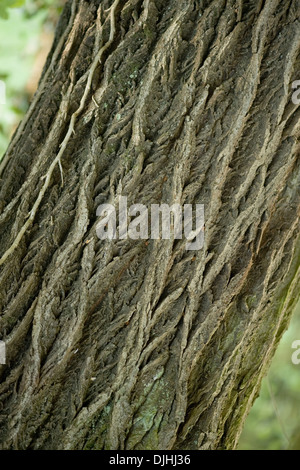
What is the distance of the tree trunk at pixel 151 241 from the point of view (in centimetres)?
123

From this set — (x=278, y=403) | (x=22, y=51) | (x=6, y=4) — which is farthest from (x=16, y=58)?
(x=278, y=403)

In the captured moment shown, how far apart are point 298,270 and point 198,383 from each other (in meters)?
0.42

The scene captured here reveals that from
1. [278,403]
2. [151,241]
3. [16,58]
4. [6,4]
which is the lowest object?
[278,403]

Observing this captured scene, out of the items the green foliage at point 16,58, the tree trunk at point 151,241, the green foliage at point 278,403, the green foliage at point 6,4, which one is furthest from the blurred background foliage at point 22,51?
the green foliage at point 278,403

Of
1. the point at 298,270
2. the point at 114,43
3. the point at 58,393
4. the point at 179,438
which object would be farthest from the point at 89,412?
the point at 114,43

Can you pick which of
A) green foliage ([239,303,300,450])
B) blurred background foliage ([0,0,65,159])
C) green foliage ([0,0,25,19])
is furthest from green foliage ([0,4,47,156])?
green foliage ([239,303,300,450])

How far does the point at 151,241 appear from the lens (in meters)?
1.24

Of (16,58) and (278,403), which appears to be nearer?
(16,58)

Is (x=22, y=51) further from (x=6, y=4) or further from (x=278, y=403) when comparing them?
(x=278, y=403)

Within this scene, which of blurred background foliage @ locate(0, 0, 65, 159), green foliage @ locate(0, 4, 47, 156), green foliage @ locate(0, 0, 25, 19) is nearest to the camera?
green foliage @ locate(0, 0, 25, 19)

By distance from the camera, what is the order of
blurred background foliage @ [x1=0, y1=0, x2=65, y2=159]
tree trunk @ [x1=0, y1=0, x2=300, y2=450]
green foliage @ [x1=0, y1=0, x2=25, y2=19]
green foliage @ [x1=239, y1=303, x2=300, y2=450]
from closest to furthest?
tree trunk @ [x1=0, y1=0, x2=300, y2=450] → green foliage @ [x1=0, y1=0, x2=25, y2=19] → blurred background foliage @ [x1=0, y1=0, x2=65, y2=159] → green foliage @ [x1=239, y1=303, x2=300, y2=450]

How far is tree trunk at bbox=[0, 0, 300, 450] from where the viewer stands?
1.23 meters

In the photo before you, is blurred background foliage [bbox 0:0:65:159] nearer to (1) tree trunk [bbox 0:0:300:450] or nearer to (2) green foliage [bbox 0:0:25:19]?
(2) green foliage [bbox 0:0:25:19]

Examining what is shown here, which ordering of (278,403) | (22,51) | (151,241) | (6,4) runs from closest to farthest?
(151,241), (6,4), (22,51), (278,403)
